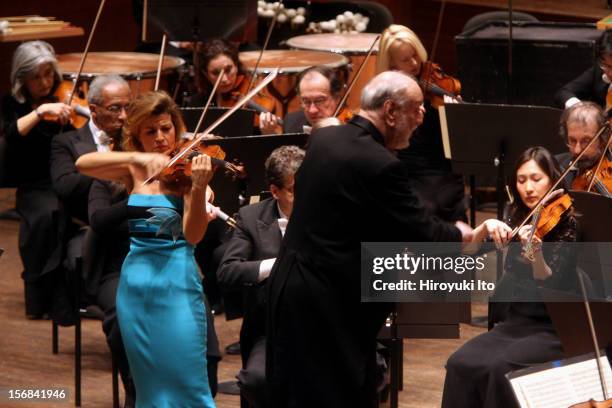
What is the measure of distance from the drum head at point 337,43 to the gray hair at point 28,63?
72.5 inches

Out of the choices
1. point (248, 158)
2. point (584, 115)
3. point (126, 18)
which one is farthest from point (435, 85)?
point (126, 18)

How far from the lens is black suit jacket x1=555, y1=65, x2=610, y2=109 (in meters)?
5.54

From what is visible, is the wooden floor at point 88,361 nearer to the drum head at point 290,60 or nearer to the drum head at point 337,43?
the drum head at point 290,60

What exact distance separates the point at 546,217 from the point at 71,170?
1.88 meters

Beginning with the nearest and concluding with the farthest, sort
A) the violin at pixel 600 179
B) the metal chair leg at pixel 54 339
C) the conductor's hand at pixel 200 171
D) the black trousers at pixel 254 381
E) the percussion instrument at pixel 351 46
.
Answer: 1. the conductor's hand at pixel 200 171
2. the black trousers at pixel 254 381
3. the violin at pixel 600 179
4. the metal chair leg at pixel 54 339
5. the percussion instrument at pixel 351 46

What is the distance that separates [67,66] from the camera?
19.6 feet

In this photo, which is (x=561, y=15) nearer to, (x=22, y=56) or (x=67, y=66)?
(x=67, y=66)

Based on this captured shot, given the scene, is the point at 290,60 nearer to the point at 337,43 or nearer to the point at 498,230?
the point at 337,43

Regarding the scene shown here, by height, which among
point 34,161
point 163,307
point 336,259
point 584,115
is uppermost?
point 584,115

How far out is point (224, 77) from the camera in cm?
550

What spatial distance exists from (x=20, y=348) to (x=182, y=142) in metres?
1.71

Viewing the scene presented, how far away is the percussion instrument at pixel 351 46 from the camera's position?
6.56 m

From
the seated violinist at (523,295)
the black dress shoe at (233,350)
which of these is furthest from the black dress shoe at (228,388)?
the seated violinist at (523,295)

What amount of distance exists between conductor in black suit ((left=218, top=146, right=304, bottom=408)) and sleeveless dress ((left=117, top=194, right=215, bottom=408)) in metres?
0.35
